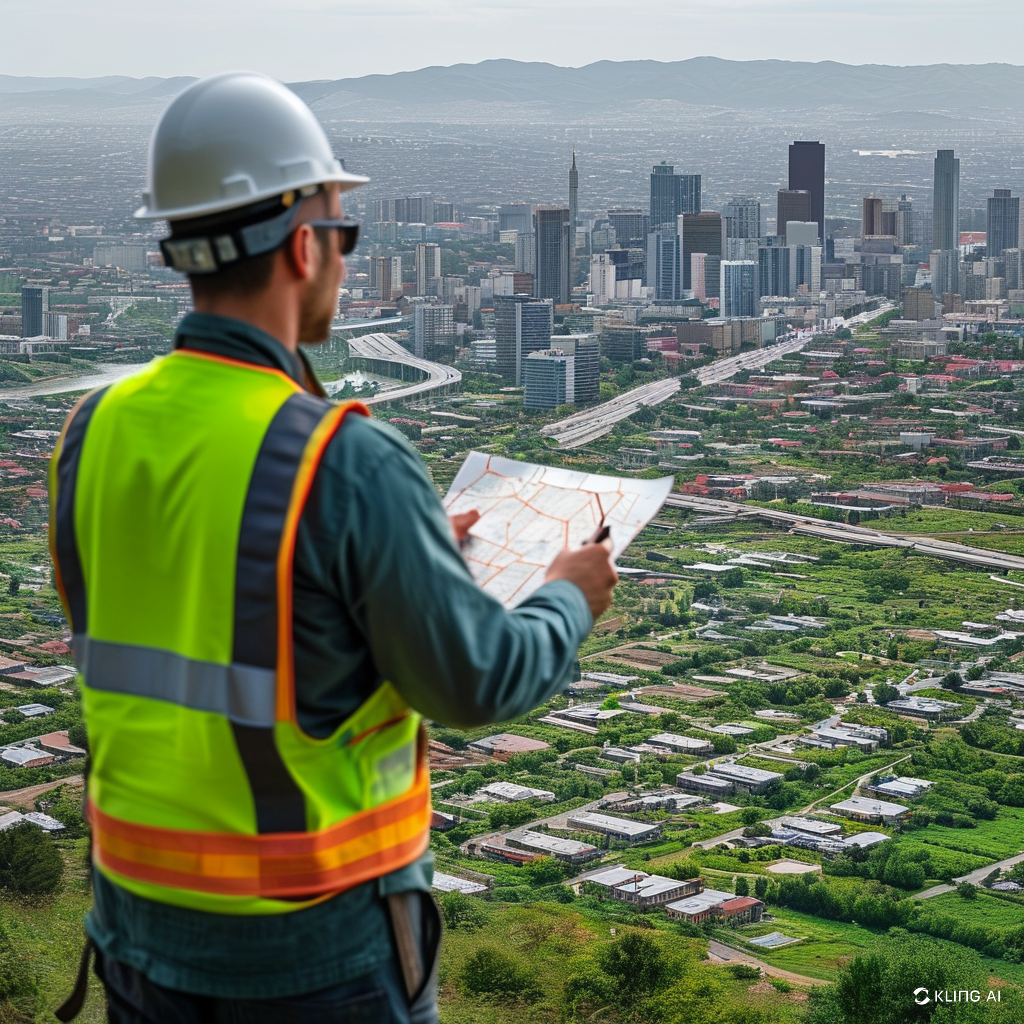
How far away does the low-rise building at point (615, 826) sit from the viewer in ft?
27.2

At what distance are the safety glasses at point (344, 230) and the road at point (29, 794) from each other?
717 centimetres

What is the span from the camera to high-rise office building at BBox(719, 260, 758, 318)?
32781 millimetres

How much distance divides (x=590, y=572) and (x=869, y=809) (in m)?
8.68

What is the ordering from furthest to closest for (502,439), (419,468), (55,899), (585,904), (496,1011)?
(502,439)
(585,904)
(55,899)
(496,1011)
(419,468)

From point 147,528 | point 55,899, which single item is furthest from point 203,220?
point 55,899

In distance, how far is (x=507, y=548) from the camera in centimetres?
81

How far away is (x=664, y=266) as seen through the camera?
117 ft

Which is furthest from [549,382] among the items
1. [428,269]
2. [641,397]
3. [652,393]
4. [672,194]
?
[672,194]

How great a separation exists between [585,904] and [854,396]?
17.6 meters

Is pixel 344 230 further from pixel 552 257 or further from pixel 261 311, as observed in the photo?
pixel 552 257

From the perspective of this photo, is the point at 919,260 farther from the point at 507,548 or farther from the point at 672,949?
the point at 507,548

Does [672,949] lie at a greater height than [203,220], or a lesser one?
lesser

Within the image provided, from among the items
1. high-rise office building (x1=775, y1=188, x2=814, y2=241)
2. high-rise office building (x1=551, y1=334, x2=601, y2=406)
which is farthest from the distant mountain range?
high-rise office building (x1=551, y1=334, x2=601, y2=406)

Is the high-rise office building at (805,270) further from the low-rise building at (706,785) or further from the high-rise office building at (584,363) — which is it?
the low-rise building at (706,785)
